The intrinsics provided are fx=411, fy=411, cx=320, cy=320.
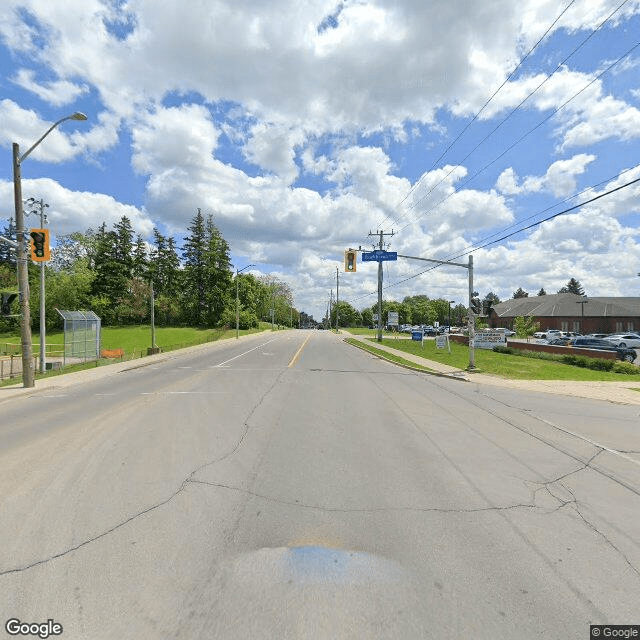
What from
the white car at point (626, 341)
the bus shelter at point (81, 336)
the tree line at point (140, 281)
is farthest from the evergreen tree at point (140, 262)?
the white car at point (626, 341)

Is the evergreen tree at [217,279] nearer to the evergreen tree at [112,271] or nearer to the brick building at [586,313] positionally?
the evergreen tree at [112,271]

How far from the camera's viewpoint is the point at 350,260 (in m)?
24.8

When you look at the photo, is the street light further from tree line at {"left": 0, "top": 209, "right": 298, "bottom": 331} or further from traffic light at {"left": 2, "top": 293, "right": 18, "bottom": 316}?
tree line at {"left": 0, "top": 209, "right": 298, "bottom": 331}

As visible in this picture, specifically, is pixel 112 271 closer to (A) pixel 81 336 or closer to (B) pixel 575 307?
(A) pixel 81 336

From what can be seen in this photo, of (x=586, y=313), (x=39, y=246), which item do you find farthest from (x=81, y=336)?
(x=586, y=313)

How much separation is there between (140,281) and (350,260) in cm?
6650

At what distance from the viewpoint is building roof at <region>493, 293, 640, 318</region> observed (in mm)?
68750

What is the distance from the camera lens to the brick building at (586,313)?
6788 cm

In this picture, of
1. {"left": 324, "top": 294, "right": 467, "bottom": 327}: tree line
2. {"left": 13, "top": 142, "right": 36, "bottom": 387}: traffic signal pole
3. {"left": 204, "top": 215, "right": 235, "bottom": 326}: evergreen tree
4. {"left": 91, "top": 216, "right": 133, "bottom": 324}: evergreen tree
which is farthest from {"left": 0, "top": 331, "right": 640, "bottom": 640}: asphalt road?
{"left": 324, "top": 294, "right": 467, "bottom": 327}: tree line

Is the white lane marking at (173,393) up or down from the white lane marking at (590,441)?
up

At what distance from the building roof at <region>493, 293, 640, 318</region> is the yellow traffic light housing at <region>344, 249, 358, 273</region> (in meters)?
54.4

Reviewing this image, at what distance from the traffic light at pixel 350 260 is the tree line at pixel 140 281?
50.0 metres

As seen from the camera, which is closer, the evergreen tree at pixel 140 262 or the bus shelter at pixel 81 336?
the bus shelter at pixel 81 336

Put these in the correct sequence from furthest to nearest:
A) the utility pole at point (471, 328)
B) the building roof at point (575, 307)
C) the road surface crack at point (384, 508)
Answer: the building roof at point (575, 307)
the utility pole at point (471, 328)
the road surface crack at point (384, 508)
